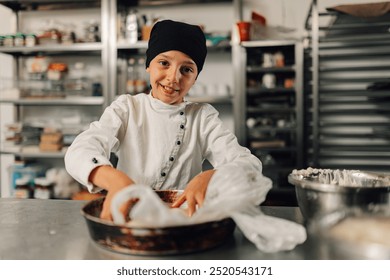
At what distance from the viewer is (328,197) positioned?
0.81 m

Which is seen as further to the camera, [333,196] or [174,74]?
[174,74]

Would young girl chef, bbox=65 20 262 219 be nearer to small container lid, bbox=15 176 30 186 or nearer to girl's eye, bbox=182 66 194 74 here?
girl's eye, bbox=182 66 194 74

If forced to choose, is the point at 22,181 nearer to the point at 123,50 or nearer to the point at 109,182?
the point at 123,50

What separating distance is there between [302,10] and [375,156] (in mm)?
1434

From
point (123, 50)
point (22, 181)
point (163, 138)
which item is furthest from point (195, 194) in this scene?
point (22, 181)

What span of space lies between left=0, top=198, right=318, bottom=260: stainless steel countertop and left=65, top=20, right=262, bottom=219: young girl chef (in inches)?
9.8

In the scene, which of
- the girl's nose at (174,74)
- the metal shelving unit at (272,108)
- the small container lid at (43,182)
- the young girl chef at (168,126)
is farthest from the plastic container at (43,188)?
the girl's nose at (174,74)

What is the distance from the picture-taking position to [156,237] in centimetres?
71

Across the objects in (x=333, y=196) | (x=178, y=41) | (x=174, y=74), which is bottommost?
(x=333, y=196)

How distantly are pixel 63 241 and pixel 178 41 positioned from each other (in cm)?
72

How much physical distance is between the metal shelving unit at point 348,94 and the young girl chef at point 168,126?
190 cm

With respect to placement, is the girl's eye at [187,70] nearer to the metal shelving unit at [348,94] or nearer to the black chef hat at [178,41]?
the black chef hat at [178,41]

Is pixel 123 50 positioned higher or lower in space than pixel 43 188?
higher

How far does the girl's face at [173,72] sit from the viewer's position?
1268 millimetres
